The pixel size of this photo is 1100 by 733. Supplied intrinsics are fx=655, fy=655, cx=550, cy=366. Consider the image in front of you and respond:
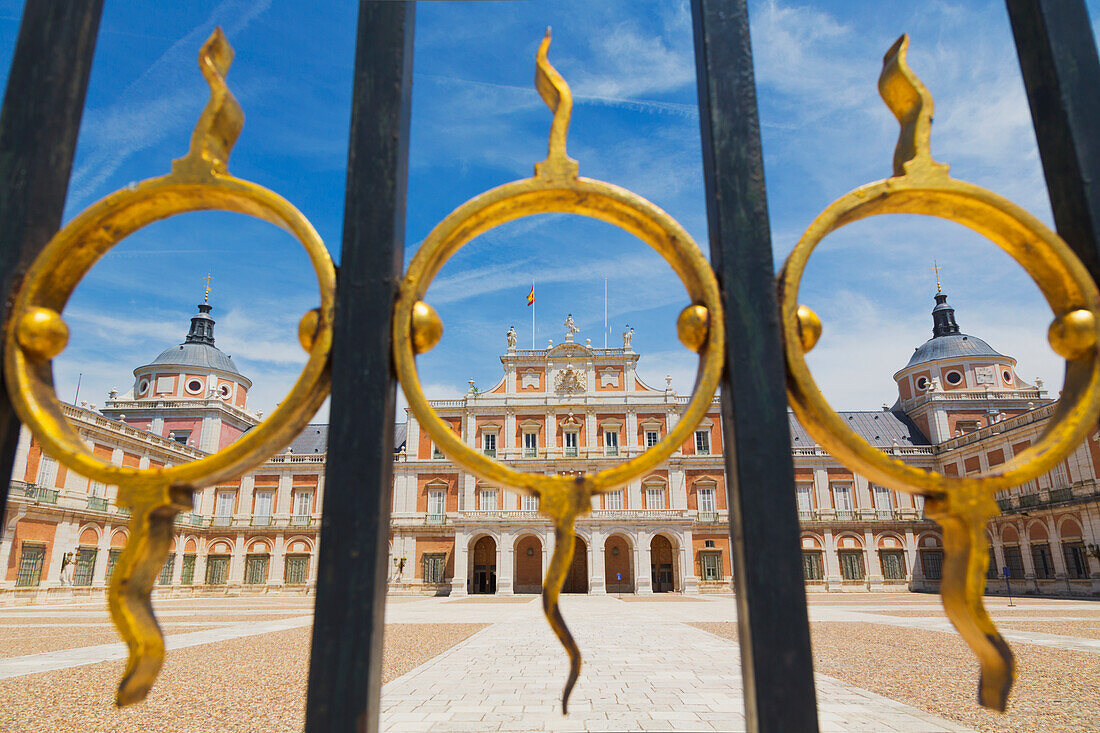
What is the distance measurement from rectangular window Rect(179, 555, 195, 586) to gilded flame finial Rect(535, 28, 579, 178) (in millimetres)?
36956

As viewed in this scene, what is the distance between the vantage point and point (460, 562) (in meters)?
31.9

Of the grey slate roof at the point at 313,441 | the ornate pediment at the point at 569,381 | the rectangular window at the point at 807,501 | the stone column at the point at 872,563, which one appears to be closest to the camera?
the stone column at the point at 872,563

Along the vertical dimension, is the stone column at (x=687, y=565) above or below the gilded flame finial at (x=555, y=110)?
below

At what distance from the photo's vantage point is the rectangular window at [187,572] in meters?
32.2

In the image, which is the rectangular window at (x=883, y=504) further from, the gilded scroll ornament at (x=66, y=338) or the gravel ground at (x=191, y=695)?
the gilded scroll ornament at (x=66, y=338)

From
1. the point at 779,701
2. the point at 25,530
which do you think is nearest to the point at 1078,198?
the point at 779,701

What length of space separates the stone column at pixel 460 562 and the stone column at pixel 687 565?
10.5m

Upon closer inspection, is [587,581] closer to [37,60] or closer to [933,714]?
[933,714]

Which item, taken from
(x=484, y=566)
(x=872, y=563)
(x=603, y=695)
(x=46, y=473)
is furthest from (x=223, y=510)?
(x=603, y=695)

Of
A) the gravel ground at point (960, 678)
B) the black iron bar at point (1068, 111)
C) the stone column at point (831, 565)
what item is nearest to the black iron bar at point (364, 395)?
the black iron bar at point (1068, 111)

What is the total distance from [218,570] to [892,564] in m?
34.7

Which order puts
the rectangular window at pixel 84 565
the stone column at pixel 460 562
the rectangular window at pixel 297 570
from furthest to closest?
1. the rectangular window at pixel 297 570
2. the stone column at pixel 460 562
3. the rectangular window at pixel 84 565

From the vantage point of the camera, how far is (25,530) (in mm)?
22438

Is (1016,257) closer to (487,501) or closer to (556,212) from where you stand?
(556,212)
